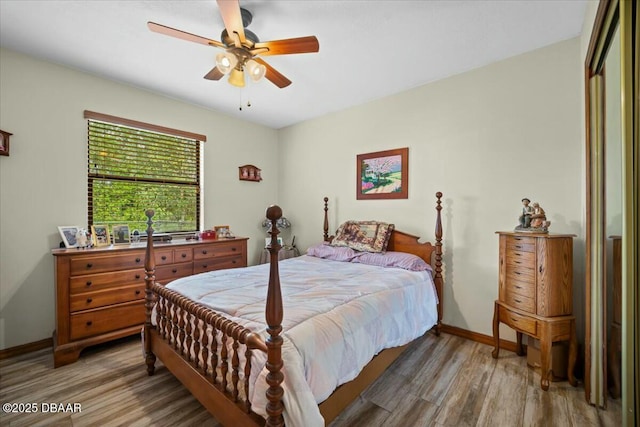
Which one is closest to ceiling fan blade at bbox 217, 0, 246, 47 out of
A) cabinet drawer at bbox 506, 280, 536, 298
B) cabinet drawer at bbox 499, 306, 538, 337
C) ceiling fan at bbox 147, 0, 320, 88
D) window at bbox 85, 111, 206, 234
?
ceiling fan at bbox 147, 0, 320, 88

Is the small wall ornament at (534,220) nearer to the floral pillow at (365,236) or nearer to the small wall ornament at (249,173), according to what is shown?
the floral pillow at (365,236)

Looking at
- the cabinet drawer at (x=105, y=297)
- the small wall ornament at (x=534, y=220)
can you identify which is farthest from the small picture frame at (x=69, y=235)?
the small wall ornament at (x=534, y=220)

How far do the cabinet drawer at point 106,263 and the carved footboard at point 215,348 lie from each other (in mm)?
718

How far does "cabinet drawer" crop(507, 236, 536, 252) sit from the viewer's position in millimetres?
2020

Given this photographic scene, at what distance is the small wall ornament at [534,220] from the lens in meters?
2.05

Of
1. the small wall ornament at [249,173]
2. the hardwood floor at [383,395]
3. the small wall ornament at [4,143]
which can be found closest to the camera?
the hardwood floor at [383,395]

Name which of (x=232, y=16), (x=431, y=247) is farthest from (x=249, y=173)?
(x=431, y=247)

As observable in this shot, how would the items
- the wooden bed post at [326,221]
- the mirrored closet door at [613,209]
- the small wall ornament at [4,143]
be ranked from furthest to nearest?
the wooden bed post at [326,221] → the small wall ornament at [4,143] → the mirrored closet door at [613,209]

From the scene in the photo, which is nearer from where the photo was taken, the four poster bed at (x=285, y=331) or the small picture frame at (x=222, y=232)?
the four poster bed at (x=285, y=331)

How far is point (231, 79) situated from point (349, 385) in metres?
2.31

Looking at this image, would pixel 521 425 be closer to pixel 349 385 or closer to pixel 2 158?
pixel 349 385

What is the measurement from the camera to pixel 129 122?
3014mm

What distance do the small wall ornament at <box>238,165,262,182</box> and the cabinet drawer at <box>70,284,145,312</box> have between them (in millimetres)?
2034

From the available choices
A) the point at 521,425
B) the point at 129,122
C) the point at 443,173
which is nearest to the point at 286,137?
the point at 129,122
